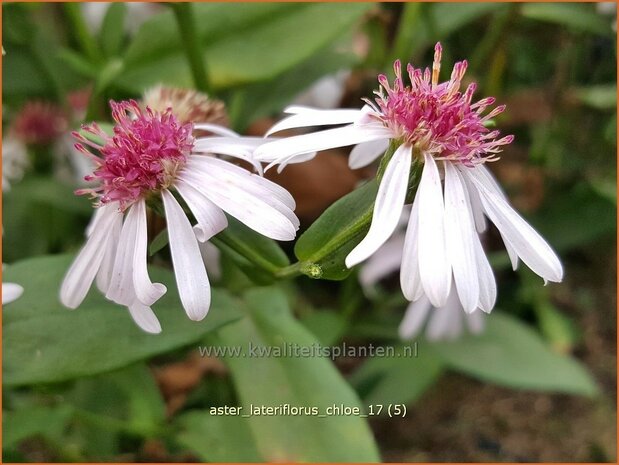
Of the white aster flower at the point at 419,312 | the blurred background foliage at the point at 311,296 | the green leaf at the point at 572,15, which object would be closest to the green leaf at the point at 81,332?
the blurred background foliage at the point at 311,296

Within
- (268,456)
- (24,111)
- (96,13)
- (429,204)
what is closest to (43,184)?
(24,111)

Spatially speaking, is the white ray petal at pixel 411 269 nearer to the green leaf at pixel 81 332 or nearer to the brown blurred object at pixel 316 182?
the green leaf at pixel 81 332

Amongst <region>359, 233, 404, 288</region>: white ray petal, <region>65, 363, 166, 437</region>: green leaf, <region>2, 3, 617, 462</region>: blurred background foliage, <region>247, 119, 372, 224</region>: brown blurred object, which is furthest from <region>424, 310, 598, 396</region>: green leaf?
<region>65, 363, 166, 437</region>: green leaf

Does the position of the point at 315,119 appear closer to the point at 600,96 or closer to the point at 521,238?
the point at 521,238

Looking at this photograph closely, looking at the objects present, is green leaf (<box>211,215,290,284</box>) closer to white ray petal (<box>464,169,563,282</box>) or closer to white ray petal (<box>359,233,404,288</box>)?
white ray petal (<box>464,169,563,282</box>)

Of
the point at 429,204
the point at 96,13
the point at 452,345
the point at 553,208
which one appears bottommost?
the point at 452,345

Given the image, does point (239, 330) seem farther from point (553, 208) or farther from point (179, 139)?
point (553, 208)
